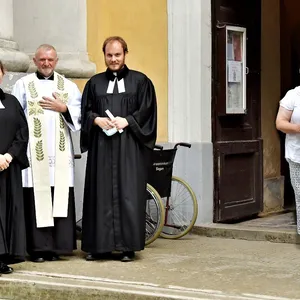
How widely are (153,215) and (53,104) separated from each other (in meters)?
1.52

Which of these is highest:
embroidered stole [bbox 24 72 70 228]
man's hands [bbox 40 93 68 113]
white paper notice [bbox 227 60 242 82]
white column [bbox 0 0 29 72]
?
white column [bbox 0 0 29 72]

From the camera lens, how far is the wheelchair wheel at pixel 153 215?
835cm

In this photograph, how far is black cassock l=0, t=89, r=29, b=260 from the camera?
23.2 ft

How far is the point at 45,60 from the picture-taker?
763cm

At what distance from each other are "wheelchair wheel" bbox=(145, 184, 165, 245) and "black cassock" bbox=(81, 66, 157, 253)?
0.62 metres

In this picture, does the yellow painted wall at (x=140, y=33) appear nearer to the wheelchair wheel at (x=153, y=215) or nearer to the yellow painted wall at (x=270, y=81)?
the wheelchair wheel at (x=153, y=215)

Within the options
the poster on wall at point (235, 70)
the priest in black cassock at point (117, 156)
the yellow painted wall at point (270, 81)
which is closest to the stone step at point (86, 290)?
the priest in black cassock at point (117, 156)

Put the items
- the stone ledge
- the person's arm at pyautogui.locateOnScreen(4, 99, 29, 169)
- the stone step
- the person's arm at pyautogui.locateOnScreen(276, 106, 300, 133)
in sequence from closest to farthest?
the stone step < the person's arm at pyautogui.locateOnScreen(4, 99, 29, 169) < the person's arm at pyautogui.locateOnScreen(276, 106, 300, 133) < the stone ledge

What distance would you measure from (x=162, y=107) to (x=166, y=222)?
4.21 feet

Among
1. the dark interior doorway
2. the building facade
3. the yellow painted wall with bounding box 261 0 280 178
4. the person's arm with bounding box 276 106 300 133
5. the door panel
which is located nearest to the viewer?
the person's arm with bounding box 276 106 300 133

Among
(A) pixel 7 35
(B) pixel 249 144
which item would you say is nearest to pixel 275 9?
(B) pixel 249 144

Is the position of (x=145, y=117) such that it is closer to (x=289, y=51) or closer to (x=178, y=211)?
(x=178, y=211)

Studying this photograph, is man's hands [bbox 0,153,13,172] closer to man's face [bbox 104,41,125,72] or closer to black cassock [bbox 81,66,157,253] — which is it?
black cassock [bbox 81,66,157,253]

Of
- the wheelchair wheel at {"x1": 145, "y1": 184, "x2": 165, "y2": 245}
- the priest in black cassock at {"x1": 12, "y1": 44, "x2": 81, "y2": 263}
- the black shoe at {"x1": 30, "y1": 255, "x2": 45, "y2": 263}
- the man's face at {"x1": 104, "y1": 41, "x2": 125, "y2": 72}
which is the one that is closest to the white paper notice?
the wheelchair wheel at {"x1": 145, "y1": 184, "x2": 165, "y2": 245}
